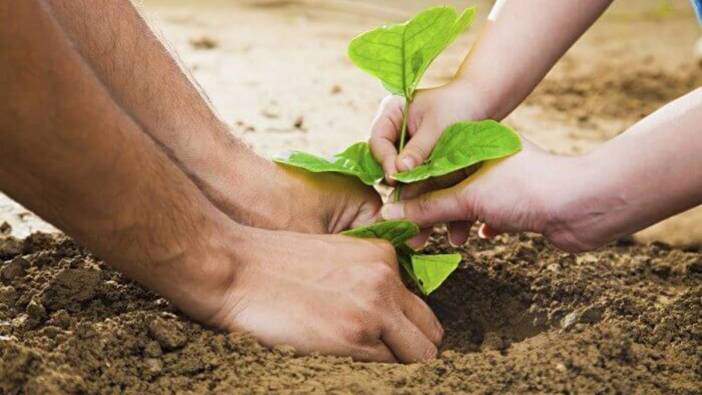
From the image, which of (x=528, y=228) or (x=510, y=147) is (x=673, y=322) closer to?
(x=528, y=228)

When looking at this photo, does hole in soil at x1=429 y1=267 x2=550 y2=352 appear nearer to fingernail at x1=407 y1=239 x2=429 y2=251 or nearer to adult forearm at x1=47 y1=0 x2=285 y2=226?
fingernail at x1=407 y1=239 x2=429 y2=251

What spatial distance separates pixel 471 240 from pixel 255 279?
66cm

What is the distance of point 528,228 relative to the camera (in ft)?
5.41

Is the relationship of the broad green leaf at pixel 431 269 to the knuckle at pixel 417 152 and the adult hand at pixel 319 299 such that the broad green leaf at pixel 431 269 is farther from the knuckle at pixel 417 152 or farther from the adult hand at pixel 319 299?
the knuckle at pixel 417 152

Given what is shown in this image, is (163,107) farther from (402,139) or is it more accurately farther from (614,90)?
(614,90)

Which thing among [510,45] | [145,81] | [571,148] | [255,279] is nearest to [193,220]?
[255,279]

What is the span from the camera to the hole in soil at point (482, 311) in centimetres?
172

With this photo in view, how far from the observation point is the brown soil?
133 cm

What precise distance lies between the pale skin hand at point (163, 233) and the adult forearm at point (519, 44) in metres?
0.34

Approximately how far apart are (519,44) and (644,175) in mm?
358

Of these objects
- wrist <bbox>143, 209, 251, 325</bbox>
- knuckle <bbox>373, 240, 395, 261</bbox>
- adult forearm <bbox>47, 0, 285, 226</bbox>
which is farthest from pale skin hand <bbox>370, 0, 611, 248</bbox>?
wrist <bbox>143, 209, 251, 325</bbox>

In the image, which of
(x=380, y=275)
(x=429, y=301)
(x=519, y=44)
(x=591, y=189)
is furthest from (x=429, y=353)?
(x=519, y=44)

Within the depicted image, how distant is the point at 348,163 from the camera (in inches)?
70.1

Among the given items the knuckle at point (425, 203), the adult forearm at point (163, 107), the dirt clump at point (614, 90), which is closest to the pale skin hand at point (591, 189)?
the knuckle at point (425, 203)
